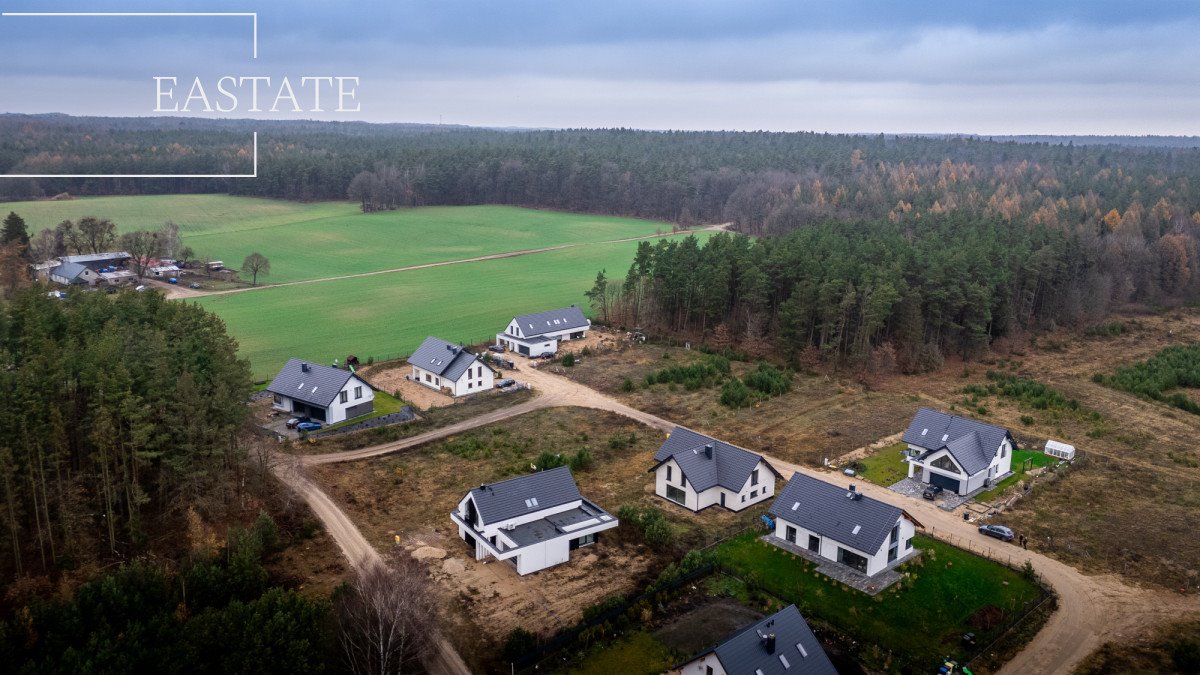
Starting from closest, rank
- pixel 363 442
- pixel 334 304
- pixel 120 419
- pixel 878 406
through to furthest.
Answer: pixel 120 419, pixel 363 442, pixel 878 406, pixel 334 304

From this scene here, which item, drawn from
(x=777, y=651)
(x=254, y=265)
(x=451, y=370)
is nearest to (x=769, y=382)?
(x=451, y=370)

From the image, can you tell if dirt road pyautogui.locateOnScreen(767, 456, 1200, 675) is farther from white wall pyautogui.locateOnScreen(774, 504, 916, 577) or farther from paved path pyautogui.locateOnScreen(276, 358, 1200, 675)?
white wall pyautogui.locateOnScreen(774, 504, 916, 577)

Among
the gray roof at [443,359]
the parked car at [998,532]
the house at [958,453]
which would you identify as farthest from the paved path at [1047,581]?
the gray roof at [443,359]

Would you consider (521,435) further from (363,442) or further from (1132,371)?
(1132,371)

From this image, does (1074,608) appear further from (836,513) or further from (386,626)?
(386,626)

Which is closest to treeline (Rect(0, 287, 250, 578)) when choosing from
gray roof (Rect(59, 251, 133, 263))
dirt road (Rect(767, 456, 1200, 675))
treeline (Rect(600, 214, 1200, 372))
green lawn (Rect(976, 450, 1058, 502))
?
dirt road (Rect(767, 456, 1200, 675))

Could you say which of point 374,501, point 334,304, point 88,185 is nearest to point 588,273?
point 334,304
